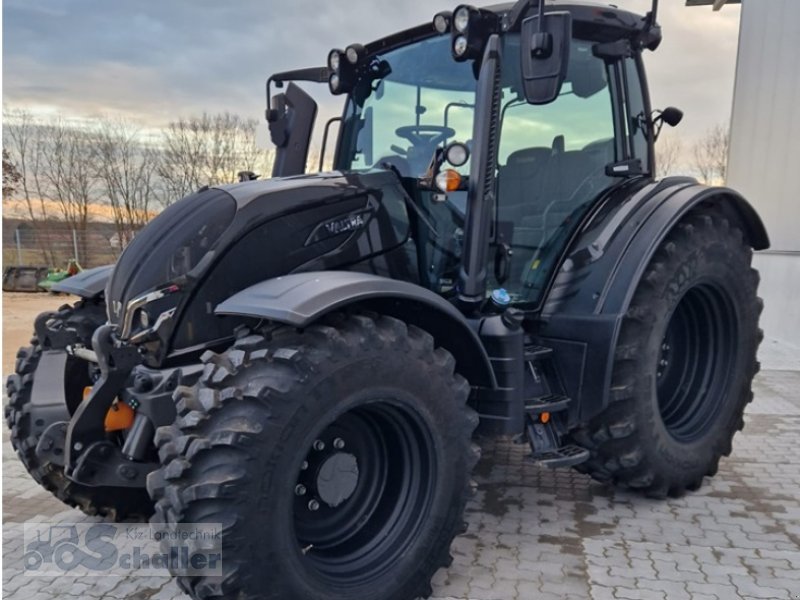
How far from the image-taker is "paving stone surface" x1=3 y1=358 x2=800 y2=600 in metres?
2.86

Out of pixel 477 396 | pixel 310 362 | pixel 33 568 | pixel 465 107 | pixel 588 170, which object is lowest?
pixel 33 568

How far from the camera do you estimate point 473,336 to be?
9.40 ft

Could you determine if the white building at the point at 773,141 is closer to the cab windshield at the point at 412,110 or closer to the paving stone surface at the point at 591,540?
the paving stone surface at the point at 591,540

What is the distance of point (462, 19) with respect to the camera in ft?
10.2

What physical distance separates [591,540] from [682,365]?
4.75 ft

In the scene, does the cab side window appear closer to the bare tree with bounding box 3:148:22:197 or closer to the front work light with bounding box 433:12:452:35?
the front work light with bounding box 433:12:452:35

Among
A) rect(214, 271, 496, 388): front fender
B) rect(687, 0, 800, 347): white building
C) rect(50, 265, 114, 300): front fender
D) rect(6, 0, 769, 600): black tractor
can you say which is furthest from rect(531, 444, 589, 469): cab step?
rect(687, 0, 800, 347): white building

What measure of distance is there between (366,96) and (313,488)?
7.27 ft

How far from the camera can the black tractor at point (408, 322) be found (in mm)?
2365

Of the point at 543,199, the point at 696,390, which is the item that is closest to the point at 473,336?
the point at 543,199

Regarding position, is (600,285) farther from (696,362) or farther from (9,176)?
(9,176)

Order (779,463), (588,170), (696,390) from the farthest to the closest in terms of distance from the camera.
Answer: (779,463)
(696,390)
(588,170)

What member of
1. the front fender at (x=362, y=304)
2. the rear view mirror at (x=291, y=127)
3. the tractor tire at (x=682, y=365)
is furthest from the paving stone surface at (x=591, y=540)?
the rear view mirror at (x=291, y=127)

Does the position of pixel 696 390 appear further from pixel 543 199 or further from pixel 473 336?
pixel 473 336
